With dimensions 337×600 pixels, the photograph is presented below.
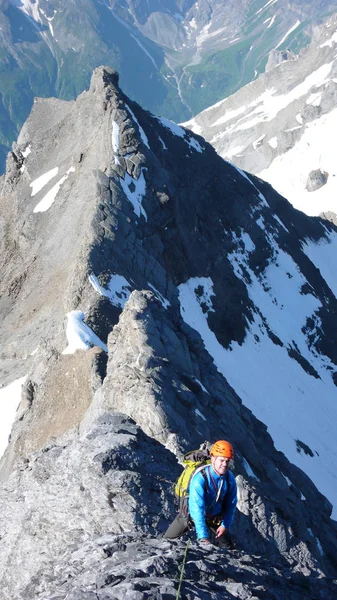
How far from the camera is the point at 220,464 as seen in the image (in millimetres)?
12844

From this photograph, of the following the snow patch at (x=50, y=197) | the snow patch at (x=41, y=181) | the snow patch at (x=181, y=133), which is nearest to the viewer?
the snow patch at (x=50, y=197)

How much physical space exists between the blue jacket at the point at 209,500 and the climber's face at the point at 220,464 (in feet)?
0.81

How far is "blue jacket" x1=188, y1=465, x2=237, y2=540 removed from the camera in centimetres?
1284

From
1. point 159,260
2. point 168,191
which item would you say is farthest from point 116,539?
point 168,191

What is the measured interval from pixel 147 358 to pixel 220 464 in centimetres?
1382

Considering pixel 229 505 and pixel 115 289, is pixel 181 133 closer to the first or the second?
pixel 115 289

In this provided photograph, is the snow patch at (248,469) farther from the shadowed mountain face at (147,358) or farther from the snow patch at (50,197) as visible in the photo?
the snow patch at (50,197)

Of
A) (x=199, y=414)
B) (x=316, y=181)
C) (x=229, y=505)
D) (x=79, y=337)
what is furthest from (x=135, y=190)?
(x=316, y=181)

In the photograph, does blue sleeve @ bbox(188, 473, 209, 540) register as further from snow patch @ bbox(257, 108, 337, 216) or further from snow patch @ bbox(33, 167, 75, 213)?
snow patch @ bbox(257, 108, 337, 216)

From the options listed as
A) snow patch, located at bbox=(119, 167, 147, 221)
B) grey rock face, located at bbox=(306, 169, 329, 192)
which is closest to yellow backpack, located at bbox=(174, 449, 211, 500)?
snow patch, located at bbox=(119, 167, 147, 221)

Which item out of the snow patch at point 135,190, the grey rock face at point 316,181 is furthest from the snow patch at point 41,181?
the grey rock face at point 316,181

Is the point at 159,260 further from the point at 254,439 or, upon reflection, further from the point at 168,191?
the point at 254,439

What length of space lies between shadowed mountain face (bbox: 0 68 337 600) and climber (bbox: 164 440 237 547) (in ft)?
1.60

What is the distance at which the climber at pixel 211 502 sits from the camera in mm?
12812
